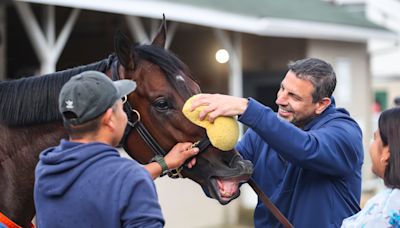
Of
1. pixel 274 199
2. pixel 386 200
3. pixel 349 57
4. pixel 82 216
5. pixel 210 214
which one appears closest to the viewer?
pixel 82 216

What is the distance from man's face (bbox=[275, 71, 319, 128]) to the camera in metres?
2.74

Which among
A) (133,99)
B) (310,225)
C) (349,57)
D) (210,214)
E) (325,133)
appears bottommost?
(210,214)

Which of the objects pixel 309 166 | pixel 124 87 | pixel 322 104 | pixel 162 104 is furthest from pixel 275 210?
pixel 124 87

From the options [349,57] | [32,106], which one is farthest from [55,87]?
[349,57]

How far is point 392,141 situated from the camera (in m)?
2.35

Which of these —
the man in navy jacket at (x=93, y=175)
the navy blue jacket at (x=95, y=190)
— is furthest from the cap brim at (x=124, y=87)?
the navy blue jacket at (x=95, y=190)

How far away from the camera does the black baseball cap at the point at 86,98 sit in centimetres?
192

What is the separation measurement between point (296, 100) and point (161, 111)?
23.8 inches

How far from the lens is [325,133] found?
8.71 feet

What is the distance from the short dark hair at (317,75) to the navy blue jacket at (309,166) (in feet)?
0.39

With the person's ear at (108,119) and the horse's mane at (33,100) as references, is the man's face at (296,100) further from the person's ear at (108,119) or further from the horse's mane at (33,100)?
the person's ear at (108,119)

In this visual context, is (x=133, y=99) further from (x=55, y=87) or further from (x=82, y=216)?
(x=82, y=216)

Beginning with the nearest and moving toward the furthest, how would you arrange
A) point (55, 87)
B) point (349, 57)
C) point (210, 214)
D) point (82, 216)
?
point (82, 216)
point (55, 87)
point (210, 214)
point (349, 57)

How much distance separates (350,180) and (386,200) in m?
0.45
